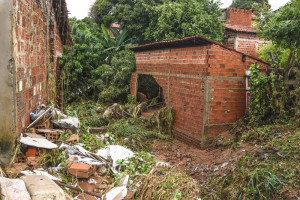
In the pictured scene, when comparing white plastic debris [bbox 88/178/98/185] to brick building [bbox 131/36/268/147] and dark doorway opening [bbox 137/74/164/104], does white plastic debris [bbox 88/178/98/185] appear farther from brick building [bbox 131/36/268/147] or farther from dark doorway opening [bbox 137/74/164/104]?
dark doorway opening [bbox 137/74/164/104]

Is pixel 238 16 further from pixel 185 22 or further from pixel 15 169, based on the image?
pixel 15 169

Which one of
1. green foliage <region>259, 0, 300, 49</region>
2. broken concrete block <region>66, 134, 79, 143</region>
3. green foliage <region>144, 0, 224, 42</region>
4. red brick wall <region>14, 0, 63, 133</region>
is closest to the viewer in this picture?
red brick wall <region>14, 0, 63, 133</region>

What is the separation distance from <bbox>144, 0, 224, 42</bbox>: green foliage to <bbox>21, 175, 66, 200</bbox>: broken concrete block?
1223 cm

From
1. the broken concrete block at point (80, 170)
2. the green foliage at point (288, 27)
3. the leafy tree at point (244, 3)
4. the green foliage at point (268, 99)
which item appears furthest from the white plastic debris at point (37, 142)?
the leafy tree at point (244, 3)

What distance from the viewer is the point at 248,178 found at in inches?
164

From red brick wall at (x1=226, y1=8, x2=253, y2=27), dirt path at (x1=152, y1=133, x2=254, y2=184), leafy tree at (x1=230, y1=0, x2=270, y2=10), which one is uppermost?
leafy tree at (x1=230, y1=0, x2=270, y2=10)

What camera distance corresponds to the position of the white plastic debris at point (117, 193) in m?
3.75

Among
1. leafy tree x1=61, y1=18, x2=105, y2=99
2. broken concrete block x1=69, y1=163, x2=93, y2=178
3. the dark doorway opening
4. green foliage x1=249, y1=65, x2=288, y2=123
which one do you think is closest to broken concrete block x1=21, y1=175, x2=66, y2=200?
broken concrete block x1=69, y1=163, x2=93, y2=178

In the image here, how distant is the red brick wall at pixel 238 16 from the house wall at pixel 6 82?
17617mm

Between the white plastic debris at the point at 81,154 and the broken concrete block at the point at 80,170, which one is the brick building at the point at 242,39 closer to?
the white plastic debris at the point at 81,154

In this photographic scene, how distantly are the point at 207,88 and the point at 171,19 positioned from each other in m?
8.49

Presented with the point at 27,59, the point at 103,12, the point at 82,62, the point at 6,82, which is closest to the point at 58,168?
the point at 6,82

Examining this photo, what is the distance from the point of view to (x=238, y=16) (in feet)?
61.9

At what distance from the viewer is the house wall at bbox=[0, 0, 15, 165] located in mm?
3248
